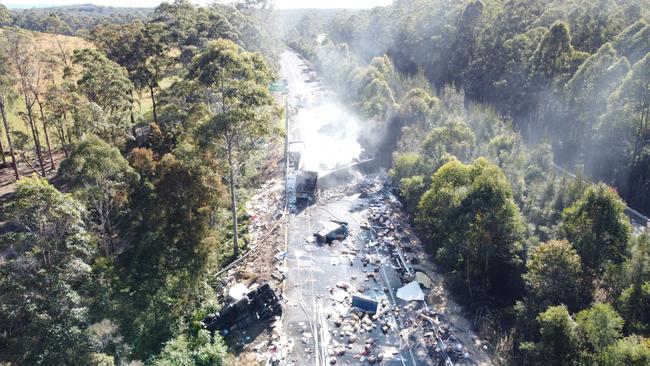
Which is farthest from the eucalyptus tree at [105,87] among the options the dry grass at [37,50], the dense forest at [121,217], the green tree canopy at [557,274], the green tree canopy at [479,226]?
the green tree canopy at [557,274]

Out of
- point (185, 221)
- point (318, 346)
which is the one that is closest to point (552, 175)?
point (318, 346)

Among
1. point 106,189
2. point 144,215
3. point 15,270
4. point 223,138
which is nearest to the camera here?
point 15,270

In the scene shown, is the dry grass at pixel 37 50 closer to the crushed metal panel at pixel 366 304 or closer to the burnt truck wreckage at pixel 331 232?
the burnt truck wreckage at pixel 331 232

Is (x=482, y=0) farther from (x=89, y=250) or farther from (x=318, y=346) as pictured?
(x=89, y=250)

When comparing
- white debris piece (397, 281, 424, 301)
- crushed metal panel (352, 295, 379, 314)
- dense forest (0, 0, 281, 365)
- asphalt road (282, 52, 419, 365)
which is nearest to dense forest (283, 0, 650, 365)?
white debris piece (397, 281, 424, 301)

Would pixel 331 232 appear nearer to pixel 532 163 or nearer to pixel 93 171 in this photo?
pixel 93 171

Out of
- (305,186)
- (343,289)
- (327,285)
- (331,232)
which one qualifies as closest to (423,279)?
(343,289)
